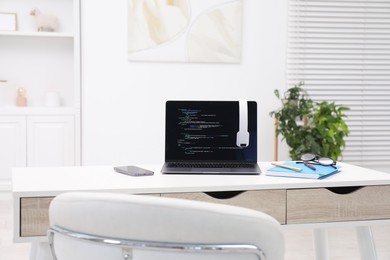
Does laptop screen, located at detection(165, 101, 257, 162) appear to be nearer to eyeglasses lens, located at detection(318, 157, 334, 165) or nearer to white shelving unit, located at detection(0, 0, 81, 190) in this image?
eyeglasses lens, located at detection(318, 157, 334, 165)

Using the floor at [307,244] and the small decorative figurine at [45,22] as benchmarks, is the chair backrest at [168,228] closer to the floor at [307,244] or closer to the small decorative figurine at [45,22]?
the floor at [307,244]

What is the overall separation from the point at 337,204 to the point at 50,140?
2.93m

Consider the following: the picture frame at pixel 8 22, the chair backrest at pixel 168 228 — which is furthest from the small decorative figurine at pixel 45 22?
the chair backrest at pixel 168 228

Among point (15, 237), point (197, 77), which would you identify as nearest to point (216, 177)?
point (15, 237)

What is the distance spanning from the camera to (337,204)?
2.06 meters

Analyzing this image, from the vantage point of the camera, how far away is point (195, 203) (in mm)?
1053

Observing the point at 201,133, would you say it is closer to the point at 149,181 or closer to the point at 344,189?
the point at 149,181

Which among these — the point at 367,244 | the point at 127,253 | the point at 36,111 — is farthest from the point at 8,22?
the point at 127,253

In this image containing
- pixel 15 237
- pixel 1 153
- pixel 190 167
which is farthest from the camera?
pixel 1 153

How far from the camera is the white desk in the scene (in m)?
1.77

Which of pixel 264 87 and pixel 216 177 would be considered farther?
pixel 264 87

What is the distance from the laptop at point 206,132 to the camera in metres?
2.25

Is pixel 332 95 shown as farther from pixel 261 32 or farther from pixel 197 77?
pixel 197 77

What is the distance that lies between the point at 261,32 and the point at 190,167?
272cm
